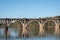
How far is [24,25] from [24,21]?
2663 millimetres

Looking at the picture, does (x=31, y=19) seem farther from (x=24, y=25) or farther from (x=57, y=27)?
(x=57, y=27)

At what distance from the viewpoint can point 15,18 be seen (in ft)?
308

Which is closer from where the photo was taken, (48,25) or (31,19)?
(31,19)

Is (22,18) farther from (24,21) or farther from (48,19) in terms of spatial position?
(48,19)

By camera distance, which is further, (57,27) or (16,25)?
(16,25)

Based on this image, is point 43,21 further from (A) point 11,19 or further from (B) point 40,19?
(A) point 11,19

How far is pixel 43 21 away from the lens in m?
99.2

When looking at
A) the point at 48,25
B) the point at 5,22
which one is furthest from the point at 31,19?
the point at 48,25

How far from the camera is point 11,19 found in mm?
94438

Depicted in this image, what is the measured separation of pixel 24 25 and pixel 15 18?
724cm

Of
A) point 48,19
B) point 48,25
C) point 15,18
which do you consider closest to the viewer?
point 15,18

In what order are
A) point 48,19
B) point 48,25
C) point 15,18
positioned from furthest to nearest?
1. point 48,25
2. point 48,19
3. point 15,18

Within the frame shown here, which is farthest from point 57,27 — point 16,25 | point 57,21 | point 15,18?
point 16,25

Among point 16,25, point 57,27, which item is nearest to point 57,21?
point 57,27
